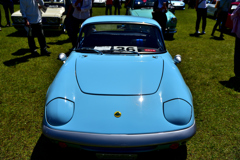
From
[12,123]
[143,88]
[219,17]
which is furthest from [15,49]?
[219,17]

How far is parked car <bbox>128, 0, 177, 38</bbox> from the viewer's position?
7894 millimetres

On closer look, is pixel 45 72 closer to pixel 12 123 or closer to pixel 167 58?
pixel 12 123

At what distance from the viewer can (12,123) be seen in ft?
9.91

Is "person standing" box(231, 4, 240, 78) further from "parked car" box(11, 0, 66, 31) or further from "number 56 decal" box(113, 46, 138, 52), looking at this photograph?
"parked car" box(11, 0, 66, 31)

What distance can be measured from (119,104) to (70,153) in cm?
73

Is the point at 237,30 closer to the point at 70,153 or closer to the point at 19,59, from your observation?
the point at 70,153

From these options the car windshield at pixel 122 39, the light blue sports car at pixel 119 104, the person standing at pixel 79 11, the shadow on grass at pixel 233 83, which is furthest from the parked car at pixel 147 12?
the light blue sports car at pixel 119 104

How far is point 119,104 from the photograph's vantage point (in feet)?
6.91

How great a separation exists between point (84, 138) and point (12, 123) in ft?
5.59

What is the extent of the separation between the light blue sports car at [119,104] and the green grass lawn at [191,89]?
42 cm

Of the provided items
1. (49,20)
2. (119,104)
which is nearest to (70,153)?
(119,104)

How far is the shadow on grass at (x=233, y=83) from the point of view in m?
4.27

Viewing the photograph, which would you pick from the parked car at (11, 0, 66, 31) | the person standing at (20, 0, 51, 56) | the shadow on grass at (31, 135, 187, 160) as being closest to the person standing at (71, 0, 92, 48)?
the person standing at (20, 0, 51, 56)

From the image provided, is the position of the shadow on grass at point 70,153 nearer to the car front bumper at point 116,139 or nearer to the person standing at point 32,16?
the car front bumper at point 116,139
